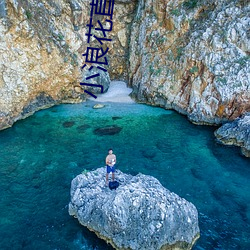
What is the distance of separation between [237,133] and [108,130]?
13.0 metres

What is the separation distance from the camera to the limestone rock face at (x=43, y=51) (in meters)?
26.7

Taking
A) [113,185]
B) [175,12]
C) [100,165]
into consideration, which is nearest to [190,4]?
[175,12]

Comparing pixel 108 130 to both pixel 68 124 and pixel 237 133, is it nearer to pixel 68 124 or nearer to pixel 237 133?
pixel 68 124

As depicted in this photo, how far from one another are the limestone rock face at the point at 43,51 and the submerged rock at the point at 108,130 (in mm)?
9531

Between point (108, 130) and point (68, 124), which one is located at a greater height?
point (108, 130)

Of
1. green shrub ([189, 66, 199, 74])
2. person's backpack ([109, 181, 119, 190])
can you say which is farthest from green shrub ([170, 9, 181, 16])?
person's backpack ([109, 181, 119, 190])

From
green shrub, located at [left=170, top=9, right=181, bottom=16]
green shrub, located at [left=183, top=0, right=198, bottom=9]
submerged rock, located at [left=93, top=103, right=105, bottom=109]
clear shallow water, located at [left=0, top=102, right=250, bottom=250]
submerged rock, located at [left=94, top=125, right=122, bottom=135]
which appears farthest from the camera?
submerged rock, located at [left=93, top=103, right=105, bottom=109]

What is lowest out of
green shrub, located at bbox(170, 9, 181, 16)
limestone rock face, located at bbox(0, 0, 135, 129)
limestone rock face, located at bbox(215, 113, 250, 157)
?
limestone rock face, located at bbox(215, 113, 250, 157)

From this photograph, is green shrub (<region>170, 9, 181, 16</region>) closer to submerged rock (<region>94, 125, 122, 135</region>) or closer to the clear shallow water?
the clear shallow water

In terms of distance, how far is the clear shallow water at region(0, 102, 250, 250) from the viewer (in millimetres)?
14250

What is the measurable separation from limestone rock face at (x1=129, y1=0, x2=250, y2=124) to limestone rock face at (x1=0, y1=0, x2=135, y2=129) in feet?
24.5

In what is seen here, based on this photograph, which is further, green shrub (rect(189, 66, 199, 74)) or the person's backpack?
green shrub (rect(189, 66, 199, 74))

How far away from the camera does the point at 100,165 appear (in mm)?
20812

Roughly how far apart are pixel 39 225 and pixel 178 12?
28.3 m
